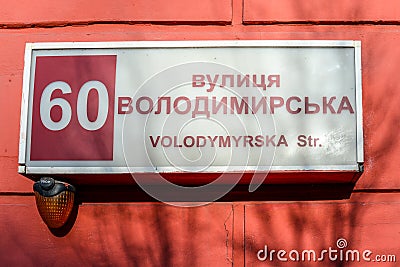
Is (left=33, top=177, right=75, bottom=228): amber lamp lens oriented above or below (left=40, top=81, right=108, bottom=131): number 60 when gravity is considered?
below

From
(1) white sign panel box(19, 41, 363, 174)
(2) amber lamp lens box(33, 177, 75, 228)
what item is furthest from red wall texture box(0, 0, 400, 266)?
(1) white sign panel box(19, 41, 363, 174)

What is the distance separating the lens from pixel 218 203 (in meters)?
4.20

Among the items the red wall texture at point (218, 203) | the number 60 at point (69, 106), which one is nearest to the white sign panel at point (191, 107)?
the number 60 at point (69, 106)

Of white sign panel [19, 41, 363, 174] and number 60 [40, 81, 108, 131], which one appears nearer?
white sign panel [19, 41, 363, 174]

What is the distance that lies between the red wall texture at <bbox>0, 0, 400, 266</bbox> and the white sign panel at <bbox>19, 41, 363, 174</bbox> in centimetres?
24

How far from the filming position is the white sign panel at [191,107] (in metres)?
4.00

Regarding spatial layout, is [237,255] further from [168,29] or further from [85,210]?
[168,29]

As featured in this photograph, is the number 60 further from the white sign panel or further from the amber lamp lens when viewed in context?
the amber lamp lens

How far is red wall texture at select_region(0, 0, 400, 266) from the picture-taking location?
4117 millimetres

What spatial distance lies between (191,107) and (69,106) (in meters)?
0.74

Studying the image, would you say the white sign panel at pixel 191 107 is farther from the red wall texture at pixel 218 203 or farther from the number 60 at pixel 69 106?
the red wall texture at pixel 218 203

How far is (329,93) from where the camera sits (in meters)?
4.07

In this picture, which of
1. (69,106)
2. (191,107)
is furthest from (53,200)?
(191,107)

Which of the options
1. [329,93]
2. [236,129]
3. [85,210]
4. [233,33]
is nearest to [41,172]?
[85,210]
